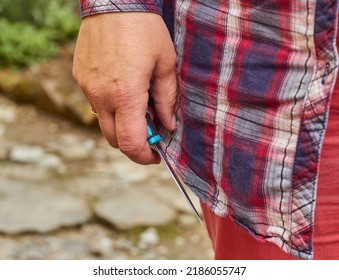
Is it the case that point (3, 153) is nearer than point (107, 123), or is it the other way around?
point (107, 123)

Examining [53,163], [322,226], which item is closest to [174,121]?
[322,226]

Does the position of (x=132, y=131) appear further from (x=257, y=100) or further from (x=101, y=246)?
(x=101, y=246)

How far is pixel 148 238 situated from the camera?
9.45 ft

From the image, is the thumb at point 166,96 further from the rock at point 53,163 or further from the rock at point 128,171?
the rock at point 53,163

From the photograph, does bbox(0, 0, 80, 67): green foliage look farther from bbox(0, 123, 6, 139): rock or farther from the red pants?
the red pants

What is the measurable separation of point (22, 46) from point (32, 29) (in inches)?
9.3

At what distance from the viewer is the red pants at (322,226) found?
1.08m

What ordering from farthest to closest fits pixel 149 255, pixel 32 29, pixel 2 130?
pixel 32 29, pixel 2 130, pixel 149 255

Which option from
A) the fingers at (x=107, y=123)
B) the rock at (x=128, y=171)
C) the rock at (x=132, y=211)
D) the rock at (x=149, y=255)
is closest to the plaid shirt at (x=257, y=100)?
the fingers at (x=107, y=123)

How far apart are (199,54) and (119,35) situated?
0.13 metres

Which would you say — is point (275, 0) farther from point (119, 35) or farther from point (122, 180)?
point (122, 180)

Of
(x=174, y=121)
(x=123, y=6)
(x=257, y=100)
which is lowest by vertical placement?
(x=174, y=121)

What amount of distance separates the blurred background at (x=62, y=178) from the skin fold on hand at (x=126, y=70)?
1.67 metres
